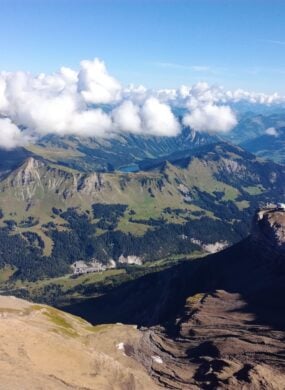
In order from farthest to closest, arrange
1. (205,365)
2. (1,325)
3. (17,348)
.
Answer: (205,365) → (1,325) → (17,348)

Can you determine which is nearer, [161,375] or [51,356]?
[51,356]

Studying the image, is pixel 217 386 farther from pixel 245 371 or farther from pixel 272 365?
pixel 272 365

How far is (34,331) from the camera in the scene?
18125cm

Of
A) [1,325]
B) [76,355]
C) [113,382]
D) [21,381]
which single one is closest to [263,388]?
[113,382]

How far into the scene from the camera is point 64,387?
484 feet

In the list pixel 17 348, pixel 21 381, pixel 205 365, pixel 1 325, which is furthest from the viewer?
pixel 205 365

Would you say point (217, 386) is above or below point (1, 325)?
below

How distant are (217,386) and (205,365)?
19.8m

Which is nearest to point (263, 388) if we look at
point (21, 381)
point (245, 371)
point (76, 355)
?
point (245, 371)

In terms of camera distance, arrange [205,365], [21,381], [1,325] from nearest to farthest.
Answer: [21,381]
[1,325]
[205,365]

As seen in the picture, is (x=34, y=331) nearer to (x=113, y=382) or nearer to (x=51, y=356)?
(x=51, y=356)

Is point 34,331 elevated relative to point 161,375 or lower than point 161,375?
elevated

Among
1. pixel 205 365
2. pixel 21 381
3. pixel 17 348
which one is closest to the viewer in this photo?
pixel 21 381

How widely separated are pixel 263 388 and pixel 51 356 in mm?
71125
